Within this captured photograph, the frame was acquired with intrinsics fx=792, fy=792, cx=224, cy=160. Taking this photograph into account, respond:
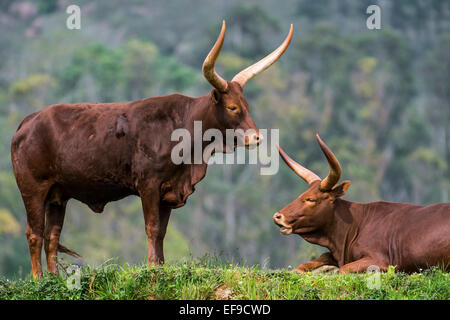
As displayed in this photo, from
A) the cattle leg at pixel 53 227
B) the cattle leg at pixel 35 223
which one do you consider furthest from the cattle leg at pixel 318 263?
the cattle leg at pixel 35 223

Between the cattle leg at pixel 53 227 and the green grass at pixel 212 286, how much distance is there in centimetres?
121

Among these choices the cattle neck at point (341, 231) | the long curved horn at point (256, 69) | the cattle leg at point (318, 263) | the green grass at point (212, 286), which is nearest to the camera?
the green grass at point (212, 286)

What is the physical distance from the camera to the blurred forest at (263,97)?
35531 millimetres

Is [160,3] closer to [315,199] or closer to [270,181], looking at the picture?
[270,181]

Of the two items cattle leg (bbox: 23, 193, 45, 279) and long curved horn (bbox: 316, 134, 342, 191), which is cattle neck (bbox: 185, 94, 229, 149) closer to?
long curved horn (bbox: 316, 134, 342, 191)

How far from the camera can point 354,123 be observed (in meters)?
44.7

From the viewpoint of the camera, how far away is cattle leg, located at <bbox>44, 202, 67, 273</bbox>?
332 inches

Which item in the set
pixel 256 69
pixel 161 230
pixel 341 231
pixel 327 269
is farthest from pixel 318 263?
pixel 256 69

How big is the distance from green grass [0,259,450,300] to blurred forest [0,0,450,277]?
25.5 meters

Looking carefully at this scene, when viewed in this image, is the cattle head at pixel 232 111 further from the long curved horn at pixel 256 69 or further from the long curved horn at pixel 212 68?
the long curved horn at pixel 256 69

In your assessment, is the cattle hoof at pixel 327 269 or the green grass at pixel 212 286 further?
the cattle hoof at pixel 327 269
